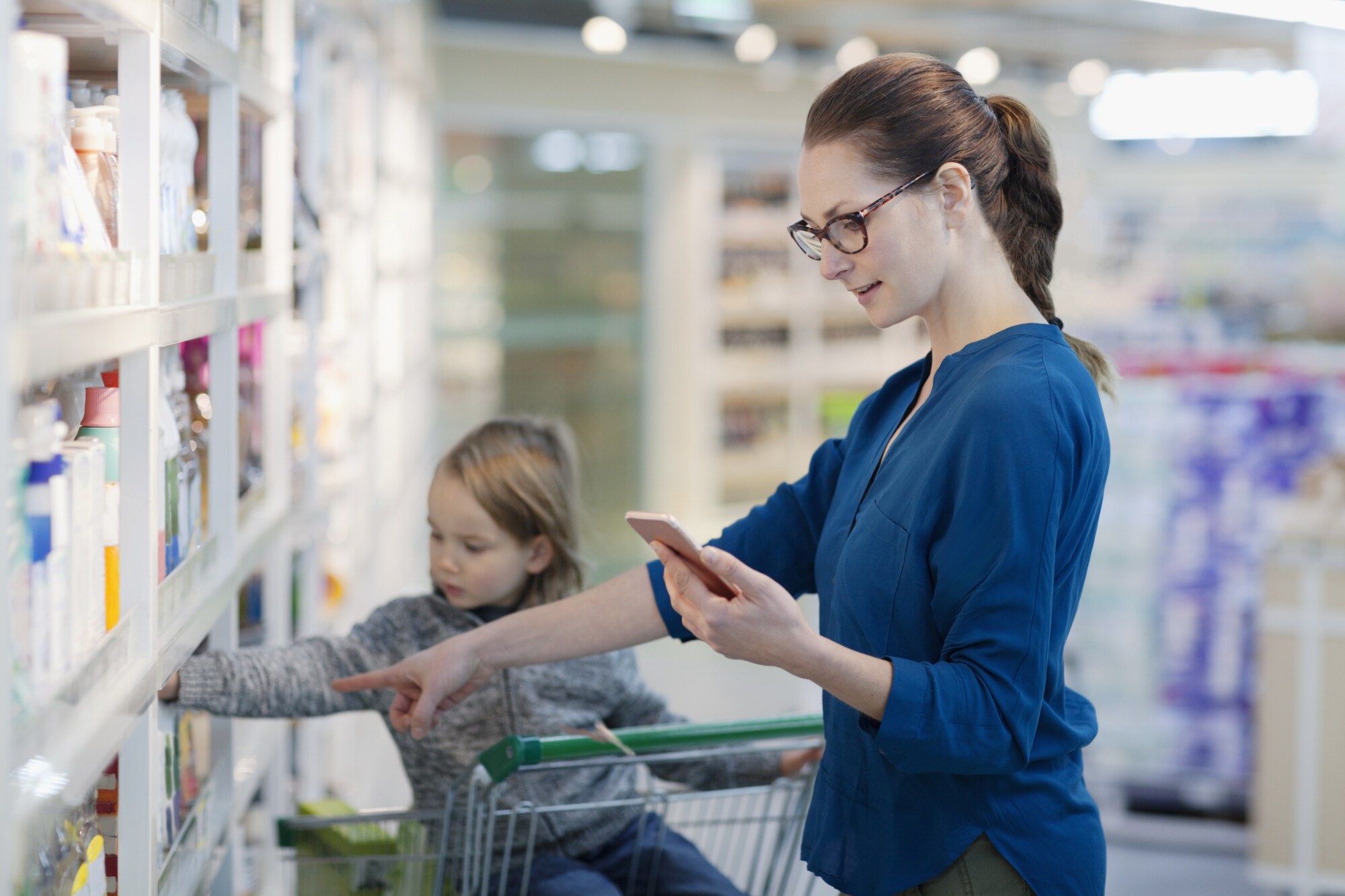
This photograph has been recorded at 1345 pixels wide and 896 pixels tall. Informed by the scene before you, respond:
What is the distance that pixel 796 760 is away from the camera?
1.98 m

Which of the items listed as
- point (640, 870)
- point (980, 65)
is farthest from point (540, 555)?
point (980, 65)

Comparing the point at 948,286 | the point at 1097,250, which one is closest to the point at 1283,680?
the point at 1097,250

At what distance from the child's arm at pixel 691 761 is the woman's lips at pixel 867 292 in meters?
0.85

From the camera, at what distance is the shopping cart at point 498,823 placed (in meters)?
1.68

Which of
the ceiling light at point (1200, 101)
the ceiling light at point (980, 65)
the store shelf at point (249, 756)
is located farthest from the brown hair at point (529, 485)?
the ceiling light at point (1200, 101)

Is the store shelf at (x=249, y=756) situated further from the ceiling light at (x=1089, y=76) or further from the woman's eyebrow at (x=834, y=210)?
the ceiling light at (x=1089, y=76)

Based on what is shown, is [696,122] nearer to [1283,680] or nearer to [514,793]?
[1283,680]

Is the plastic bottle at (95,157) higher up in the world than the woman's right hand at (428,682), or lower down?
higher up

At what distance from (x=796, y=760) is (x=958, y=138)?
1.04m

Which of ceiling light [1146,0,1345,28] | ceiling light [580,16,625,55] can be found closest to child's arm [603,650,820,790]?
ceiling light [1146,0,1345,28]

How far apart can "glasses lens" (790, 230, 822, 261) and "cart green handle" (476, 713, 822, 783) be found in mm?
670

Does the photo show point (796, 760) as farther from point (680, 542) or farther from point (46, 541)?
point (46, 541)

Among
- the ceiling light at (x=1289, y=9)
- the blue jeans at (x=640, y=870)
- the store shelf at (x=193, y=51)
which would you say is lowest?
the blue jeans at (x=640, y=870)

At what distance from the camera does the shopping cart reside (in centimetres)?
168
